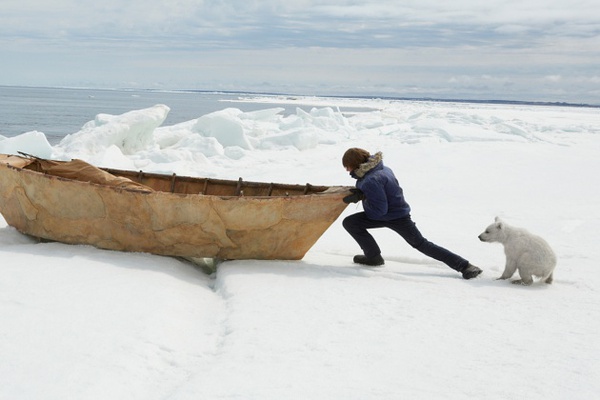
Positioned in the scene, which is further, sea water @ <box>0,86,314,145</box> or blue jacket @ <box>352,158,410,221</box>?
sea water @ <box>0,86,314,145</box>

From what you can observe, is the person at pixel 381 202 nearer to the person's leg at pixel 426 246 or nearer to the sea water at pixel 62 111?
the person's leg at pixel 426 246

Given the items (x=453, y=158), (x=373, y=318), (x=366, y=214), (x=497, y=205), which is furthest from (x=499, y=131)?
(x=373, y=318)

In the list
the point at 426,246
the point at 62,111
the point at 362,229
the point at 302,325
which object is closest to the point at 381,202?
the point at 362,229

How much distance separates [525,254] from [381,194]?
1064 millimetres

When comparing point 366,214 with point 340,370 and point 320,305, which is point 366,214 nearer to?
point 320,305

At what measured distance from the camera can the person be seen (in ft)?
14.8

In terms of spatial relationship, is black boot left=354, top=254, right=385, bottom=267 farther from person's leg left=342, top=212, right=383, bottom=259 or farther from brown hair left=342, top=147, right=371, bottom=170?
brown hair left=342, top=147, right=371, bottom=170

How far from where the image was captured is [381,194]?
4.48 metres

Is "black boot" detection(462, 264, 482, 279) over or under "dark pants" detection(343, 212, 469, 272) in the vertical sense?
under

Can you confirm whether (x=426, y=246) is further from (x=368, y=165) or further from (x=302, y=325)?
(x=302, y=325)

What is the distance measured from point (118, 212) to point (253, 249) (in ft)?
3.35

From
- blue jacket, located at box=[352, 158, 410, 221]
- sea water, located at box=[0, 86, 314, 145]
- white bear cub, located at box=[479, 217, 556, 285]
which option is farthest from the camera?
sea water, located at box=[0, 86, 314, 145]

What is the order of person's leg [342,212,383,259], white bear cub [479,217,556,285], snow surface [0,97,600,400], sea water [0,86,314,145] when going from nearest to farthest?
snow surface [0,97,600,400] → white bear cub [479,217,556,285] → person's leg [342,212,383,259] → sea water [0,86,314,145]

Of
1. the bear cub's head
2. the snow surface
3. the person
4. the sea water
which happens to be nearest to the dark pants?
the person
